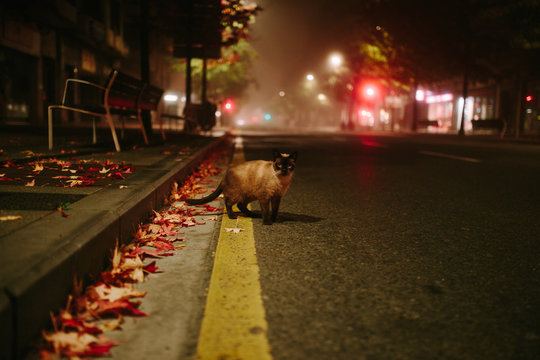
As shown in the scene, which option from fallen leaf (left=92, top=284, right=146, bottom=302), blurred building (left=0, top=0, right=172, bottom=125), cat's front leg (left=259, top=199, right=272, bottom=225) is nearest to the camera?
fallen leaf (left=92, top=284, right=146, bottom=302)

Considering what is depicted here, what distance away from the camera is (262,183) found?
A: 3.99m

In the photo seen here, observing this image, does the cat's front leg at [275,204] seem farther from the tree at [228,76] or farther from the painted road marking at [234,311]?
the tree at [228,76]

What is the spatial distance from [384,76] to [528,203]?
35.3 meters

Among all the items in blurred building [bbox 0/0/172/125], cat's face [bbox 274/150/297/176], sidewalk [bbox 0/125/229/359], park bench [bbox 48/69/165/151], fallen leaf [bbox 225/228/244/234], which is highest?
blurred building [bbox 0/0/172/125]

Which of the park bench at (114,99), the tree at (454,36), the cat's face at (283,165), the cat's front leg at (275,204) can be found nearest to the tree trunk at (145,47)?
the park bench at (114,99)

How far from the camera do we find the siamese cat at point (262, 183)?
3.91 metres

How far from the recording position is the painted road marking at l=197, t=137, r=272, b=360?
1.86 m

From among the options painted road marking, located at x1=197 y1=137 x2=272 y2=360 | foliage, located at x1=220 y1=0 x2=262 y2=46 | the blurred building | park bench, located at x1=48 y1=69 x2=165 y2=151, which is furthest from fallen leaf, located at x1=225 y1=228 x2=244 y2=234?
foliage, located at x1=220 y1=0 x2=262 y2=46

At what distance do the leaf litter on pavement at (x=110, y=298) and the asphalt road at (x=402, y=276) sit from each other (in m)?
0.64

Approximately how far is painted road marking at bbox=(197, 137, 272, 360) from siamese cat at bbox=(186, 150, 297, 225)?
773 millimetres

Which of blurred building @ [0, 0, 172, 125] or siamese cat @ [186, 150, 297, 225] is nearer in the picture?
siamese cat @ [186, 150, 297, 225]

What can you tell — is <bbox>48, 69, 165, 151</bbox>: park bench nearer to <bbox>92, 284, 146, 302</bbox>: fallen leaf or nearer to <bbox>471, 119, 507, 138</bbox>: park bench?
<bbox>92, 284, 146, 302</bbox>: fallen leaf

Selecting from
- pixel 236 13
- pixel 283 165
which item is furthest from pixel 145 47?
pixel 283 165

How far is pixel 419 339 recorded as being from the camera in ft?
6.50
